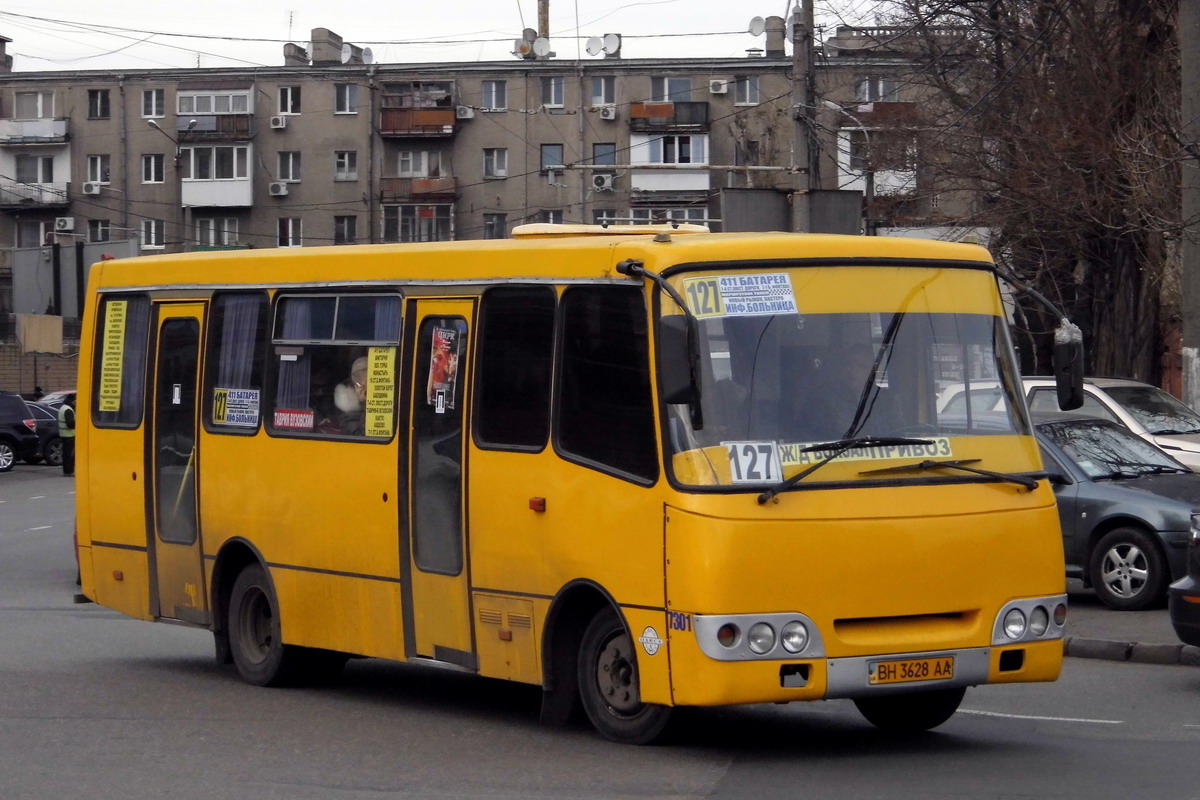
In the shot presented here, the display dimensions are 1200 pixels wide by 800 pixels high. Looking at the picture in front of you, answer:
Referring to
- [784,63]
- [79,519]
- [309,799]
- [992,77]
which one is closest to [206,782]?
[309,799]

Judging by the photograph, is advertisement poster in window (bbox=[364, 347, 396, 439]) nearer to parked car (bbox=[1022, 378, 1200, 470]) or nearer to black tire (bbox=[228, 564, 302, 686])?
black tire (bbox=[228, 564, 302, 686])

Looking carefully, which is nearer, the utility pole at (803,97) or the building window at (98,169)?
the utility pole at (803,97)

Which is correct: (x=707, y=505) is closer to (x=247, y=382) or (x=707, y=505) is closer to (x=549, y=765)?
(x=549, y=765)

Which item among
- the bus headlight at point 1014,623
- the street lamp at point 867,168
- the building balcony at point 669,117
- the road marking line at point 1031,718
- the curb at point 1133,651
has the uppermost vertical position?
the building balcony at point 669,117

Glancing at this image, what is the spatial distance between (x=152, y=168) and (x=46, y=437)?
3266 cm

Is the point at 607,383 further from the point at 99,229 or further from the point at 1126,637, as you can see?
the point at 99,229

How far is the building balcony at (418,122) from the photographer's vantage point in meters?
71.6

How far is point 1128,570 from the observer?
49.0 feet

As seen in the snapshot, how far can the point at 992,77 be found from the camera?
25.6 metres

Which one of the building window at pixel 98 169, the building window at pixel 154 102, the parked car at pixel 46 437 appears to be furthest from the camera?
the building window at pixel 98 169

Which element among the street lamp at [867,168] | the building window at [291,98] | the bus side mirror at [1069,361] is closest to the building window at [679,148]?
the building window at [291,98]

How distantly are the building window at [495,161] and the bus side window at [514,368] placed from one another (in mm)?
62998

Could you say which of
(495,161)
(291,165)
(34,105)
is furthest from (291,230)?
(34,105)

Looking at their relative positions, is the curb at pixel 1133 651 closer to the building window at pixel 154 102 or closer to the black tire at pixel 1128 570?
the black tire at pixel 1128 570
